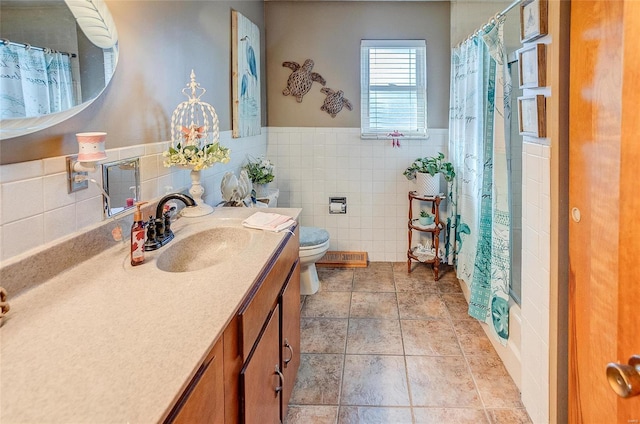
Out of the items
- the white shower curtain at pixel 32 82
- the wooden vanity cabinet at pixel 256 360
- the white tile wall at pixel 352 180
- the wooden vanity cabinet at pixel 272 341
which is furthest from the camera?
the white tile wall at pixel 352 180

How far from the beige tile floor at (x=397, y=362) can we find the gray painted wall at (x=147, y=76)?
1.44 meters

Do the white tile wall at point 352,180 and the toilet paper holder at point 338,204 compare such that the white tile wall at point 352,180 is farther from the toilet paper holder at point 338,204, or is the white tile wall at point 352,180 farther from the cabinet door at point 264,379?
the cabinet door at point 264,379

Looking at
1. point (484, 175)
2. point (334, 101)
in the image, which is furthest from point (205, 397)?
point (334, 101)

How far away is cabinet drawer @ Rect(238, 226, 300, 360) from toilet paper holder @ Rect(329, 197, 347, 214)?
217 cm

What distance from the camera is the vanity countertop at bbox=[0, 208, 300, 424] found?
69 centimetres

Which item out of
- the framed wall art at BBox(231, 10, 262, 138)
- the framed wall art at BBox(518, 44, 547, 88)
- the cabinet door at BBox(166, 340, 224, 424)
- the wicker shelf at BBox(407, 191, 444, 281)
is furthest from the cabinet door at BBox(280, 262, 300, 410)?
the wicker shelf at BBox(407, 191, 444, 281)

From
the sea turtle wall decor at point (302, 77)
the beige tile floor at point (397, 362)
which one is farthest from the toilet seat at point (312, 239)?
the sea turtle wall decor at point (302, 77)

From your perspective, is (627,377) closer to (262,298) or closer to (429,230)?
(262,298)

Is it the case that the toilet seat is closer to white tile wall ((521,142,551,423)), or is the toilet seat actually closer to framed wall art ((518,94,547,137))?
white tile wall ((521,142,551,423))

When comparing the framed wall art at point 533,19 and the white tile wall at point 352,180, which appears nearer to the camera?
the framed wall art at point 533,19

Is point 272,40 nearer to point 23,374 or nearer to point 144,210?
point 144,210

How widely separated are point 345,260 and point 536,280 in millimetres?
2391

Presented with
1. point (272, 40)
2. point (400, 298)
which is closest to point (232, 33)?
point (272, 40)

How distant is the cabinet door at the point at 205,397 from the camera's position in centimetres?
79
